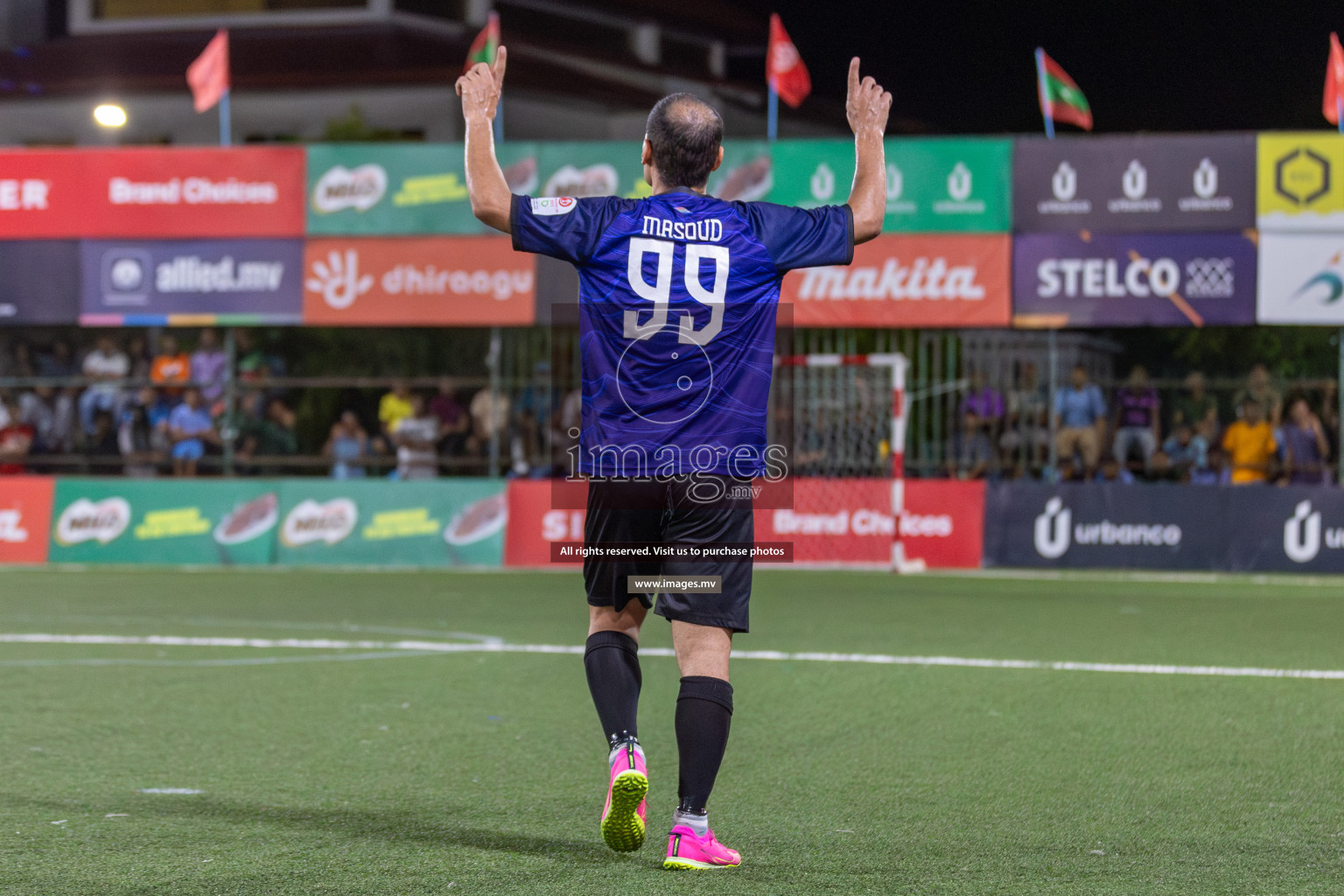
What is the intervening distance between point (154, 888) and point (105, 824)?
860 mm

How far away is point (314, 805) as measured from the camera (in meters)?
4.91

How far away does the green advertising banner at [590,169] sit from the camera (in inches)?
686

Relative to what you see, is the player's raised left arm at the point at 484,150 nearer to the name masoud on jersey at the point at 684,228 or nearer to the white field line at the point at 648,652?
the name masoud on jersey at the point at 684,228

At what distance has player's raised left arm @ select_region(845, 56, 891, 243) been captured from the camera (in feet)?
14.3

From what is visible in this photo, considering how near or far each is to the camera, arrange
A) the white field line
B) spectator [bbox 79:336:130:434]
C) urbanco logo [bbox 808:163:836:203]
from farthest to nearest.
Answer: spectator [bbox 79:336:130:434]
urbanco logo [bbox 808:163:836:203]
the white field line

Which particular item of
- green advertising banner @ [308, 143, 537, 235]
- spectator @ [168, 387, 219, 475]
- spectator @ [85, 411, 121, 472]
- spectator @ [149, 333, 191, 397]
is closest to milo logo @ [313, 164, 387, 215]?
green advertising banner @ [308, 143, 537, 235]

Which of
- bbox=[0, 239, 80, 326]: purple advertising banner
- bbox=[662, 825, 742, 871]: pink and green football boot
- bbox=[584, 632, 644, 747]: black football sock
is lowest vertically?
bbox=[662, 825, 742, 871]: pink and green football boot

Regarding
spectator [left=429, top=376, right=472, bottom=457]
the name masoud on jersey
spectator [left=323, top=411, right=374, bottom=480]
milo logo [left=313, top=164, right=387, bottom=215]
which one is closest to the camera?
the name masoud on jersey

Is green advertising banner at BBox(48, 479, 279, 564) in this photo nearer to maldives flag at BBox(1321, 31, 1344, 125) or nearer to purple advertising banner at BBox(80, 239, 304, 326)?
purple advertising banner at BBox(80, 239, 304, 326)

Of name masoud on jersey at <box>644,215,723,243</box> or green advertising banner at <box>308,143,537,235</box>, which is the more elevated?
green advertising banner at <box>308,143,537,235</box>

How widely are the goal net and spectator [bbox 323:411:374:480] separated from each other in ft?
16.6

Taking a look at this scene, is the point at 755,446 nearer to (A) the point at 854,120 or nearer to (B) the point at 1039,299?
(A) the point at 854,120

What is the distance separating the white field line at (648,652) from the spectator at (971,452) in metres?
8.49

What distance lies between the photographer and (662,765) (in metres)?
5.69
